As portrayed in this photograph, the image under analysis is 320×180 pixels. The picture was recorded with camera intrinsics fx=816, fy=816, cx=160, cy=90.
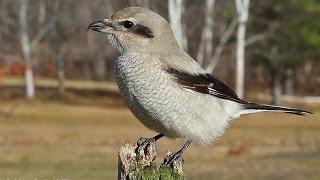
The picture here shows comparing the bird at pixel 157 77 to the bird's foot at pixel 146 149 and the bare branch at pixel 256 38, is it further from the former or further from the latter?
the bare branch at pixel 256 38

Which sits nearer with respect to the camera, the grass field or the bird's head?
the bird's head

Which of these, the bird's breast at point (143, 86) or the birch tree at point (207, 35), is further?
the birch tree at point (207, 35)

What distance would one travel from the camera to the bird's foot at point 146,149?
5.58m

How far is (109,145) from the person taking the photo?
2958cm

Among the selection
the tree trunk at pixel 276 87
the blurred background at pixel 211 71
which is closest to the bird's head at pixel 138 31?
the blurred background at pixel 211 71

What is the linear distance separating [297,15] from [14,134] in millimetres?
A: 22513

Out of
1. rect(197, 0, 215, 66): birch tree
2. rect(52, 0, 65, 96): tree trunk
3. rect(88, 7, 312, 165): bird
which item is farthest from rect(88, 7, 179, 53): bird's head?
rect(52, 0, 65, 96): tree trunk

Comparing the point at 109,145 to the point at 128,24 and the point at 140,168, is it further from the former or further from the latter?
the point at 140,168

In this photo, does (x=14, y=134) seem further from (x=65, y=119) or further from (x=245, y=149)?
(x=245, y=149)

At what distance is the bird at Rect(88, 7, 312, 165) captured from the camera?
19.1 ft

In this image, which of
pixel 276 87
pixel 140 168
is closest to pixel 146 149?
pixel 140 168

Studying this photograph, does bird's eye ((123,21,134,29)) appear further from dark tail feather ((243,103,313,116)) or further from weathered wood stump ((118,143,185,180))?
dark tail feather ((243,103,313,116))

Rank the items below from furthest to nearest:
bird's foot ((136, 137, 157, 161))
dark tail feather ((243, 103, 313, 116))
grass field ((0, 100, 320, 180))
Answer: grass field ((0, 100, 320, 180))
dark tail feather ((243, 103, 313, 116))
bird's foot ((136, 137, 157, 161))

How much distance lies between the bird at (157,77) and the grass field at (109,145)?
1194cm
